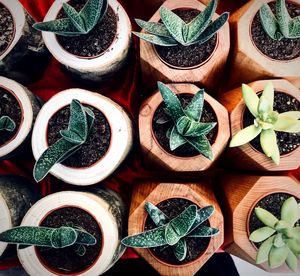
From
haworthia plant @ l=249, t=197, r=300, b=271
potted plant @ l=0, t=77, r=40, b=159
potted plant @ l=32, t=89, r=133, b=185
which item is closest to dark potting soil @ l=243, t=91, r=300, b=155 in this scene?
haworthia plant @ l=249, t=197, r=300, b=271

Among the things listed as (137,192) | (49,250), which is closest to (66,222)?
(49,250)

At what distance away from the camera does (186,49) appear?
0.92m

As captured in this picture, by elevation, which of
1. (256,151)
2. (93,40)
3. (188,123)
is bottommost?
(256,151)

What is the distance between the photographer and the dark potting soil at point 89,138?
869 mm

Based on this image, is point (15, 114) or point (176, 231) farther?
point (15, 114)

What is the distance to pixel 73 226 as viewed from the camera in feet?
2.78

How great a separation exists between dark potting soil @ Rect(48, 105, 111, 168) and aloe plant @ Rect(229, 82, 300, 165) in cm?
30

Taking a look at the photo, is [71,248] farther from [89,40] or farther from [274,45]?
[274,45]

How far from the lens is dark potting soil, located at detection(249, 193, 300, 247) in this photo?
894 mm

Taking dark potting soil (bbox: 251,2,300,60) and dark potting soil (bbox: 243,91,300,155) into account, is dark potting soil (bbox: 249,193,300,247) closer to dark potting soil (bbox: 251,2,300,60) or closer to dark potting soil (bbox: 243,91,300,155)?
dark potting soil (bbox: 243,91,300,155)

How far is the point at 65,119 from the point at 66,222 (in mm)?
246

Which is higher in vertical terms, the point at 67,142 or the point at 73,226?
the point at 67,142

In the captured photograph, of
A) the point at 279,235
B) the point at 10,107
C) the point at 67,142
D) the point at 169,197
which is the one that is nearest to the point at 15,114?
the point at 10,107

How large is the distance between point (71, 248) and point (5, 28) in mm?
596
